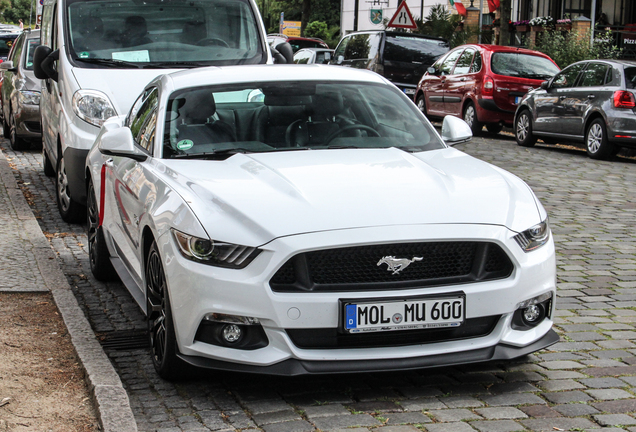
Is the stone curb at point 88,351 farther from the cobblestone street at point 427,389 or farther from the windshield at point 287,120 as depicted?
the windshield at point 287,120

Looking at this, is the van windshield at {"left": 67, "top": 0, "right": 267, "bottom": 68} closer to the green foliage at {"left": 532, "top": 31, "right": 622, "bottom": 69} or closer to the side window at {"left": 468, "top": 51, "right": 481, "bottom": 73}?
the side window at {"left": 468, "top": 51, "right": 481, "bottom": 73}

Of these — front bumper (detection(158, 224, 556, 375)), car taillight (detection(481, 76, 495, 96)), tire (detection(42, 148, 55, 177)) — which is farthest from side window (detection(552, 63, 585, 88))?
front bumper (detection(158, 224, 556, 375))

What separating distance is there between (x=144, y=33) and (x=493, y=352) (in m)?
6.82

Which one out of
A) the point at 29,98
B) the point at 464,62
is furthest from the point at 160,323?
the point at 464,62

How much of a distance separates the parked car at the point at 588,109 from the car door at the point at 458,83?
2.11 metres

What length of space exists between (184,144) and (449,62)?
15.9 meters

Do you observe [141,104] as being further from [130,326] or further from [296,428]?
[296,428]

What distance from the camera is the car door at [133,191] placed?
525 centimetres

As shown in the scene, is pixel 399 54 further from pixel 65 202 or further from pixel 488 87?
pixel 65 202

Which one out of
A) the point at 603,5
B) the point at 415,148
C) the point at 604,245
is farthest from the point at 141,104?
the point at 603,5

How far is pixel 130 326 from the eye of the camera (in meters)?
5.80

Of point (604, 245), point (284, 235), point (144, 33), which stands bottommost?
point (604, 245)

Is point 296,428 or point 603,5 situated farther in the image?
point 603,5

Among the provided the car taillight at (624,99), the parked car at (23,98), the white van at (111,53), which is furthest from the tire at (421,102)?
the white van at (111,53)
